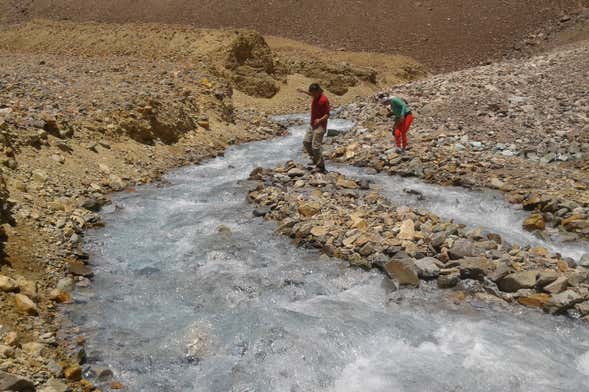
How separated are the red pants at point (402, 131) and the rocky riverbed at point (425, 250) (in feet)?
11.6

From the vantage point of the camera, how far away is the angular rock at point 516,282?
612cm

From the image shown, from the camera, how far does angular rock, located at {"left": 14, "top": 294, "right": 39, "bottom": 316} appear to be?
5.09 metres

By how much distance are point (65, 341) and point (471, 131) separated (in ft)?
36.7

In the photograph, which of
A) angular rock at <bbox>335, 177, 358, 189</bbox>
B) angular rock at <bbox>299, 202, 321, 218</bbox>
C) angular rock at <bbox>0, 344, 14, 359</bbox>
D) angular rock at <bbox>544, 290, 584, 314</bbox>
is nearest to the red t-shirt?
angular rock at <bbox>335, 177, 358, 189</bbox>

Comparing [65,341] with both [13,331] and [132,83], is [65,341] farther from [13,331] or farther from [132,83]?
[132,83]

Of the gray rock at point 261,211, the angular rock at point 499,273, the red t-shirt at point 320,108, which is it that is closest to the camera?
the angular rock at point 499,273

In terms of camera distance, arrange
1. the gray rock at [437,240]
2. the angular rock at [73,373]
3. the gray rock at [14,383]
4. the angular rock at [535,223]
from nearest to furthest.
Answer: the gray rock at [14,383] < the angular rock at [73,373] < the gray rock at [437,240] < the angular rock at [535,223]

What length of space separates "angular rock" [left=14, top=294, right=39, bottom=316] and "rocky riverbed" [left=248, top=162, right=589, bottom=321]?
363 cm

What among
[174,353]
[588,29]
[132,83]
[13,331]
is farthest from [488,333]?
[588,29]

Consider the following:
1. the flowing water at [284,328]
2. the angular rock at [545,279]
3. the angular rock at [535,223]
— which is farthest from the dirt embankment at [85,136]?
the angular rock at [535,223]

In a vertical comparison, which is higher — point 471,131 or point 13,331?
point 471,131

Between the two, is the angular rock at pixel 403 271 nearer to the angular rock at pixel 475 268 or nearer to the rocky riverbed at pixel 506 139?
the angular rock at pixel 475 268

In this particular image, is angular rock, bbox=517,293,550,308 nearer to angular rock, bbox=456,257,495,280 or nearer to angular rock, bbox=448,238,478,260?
angular rock, bbox=456,257,495,280

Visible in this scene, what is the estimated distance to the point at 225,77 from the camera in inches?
847
